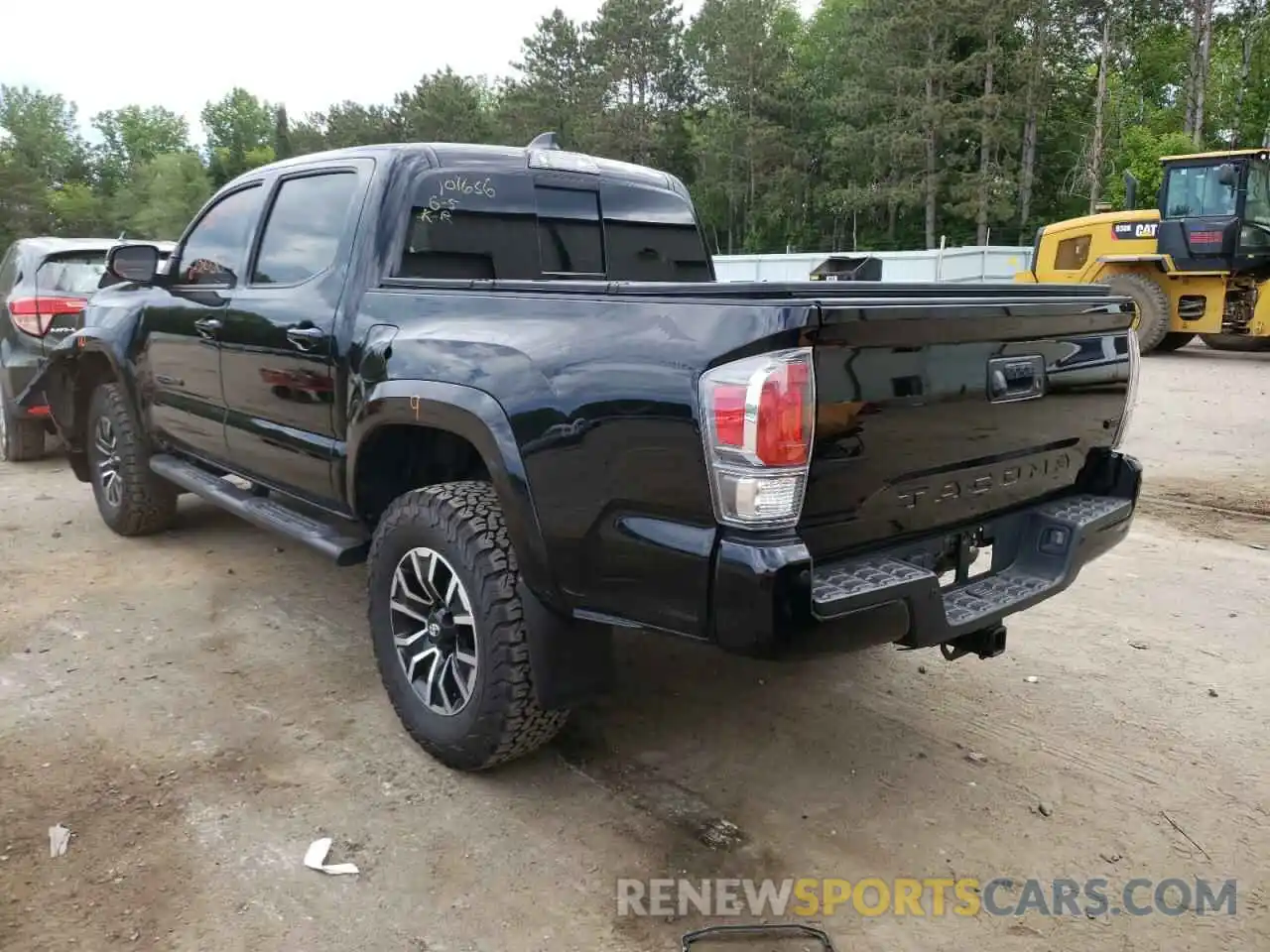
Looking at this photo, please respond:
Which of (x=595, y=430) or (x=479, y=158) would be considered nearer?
(x=595, y=430)

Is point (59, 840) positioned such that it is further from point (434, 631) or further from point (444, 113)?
point (444, 113)

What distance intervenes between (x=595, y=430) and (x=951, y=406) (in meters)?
0.95

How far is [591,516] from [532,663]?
0.51 metres

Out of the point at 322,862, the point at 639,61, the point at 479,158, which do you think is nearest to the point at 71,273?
the point at 479,158

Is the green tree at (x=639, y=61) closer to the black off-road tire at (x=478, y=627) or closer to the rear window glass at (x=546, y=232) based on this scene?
the rear window glass at (x=546, y=232)

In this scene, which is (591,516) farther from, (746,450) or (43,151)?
(43,151)

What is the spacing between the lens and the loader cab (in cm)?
1289

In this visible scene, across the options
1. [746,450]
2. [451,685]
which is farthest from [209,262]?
[746,450]

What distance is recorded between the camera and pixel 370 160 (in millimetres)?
3566

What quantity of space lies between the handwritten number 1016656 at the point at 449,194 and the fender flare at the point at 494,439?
0.83 metres

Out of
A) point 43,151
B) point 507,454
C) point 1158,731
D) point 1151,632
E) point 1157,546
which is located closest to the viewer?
point 507,454

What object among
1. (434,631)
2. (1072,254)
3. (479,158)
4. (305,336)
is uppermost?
(479,158)

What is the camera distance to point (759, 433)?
213cm

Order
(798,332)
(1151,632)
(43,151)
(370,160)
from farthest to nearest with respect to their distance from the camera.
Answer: (43,151)
(1151,632)
(370,160)
(798,332)
